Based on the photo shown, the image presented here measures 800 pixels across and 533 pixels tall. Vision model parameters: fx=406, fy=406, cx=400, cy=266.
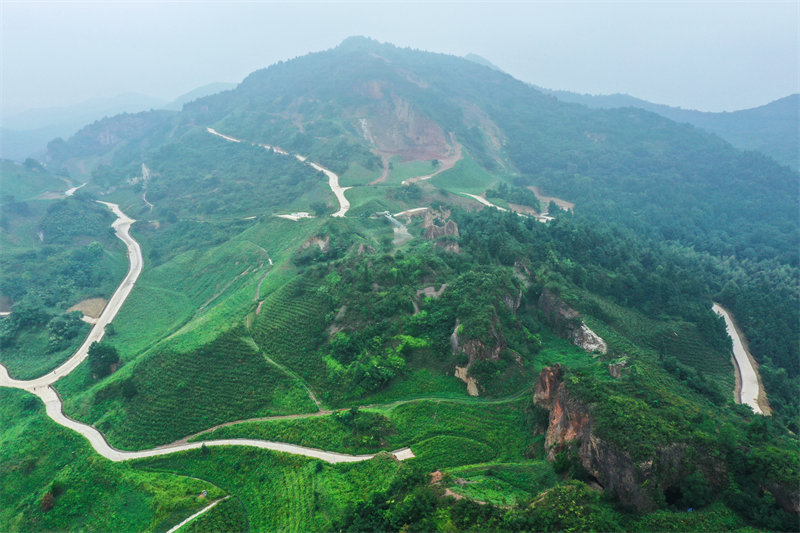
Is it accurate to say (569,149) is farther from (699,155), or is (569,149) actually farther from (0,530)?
(0,530)

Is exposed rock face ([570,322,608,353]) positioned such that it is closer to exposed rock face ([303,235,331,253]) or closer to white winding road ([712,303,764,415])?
white winding road ([712,303,764,415])

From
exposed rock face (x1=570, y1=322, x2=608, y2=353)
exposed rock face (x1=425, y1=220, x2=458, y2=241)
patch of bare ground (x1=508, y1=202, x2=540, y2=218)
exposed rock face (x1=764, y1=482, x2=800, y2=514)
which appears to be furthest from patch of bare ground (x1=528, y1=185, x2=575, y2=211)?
exposed rock face (x1=764, y1=482, x2=800, y2=514)

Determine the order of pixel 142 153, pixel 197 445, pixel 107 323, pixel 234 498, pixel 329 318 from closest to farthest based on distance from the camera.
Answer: pixel 234 498 → pixel 197 445 → pixel 329 318 → pixel 107 323 → pixel 142 153

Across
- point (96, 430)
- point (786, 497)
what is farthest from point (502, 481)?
point (96, 430)

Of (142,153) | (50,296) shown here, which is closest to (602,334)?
(50,296)

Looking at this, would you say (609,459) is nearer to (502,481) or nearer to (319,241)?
(502,481)
